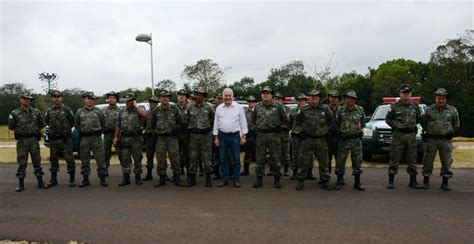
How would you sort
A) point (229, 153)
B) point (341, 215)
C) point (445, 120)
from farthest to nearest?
point (229, 153) < point (445, 120) < point (341, 215)

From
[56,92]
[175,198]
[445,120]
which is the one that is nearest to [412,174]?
[445,120]

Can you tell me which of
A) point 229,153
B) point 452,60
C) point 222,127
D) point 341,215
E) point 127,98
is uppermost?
point 452,60

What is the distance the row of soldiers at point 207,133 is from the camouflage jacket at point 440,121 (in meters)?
0.02

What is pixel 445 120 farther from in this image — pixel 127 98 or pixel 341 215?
pixel 127 98

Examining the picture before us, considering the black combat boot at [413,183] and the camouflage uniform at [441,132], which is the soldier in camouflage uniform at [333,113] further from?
the camouflage uniform at [441,132]

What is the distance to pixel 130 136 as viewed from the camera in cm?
804

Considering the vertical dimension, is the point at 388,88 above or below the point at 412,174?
above

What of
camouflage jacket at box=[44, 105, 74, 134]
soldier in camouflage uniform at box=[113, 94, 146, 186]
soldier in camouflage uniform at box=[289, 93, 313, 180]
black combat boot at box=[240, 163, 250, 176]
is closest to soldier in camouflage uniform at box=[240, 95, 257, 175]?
black combat boot at box=[240, 163, 250, 176]

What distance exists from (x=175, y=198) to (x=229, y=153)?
159cm

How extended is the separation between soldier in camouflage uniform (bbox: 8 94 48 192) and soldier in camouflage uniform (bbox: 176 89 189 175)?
2.80 metres

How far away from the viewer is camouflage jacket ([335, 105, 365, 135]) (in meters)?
7.47

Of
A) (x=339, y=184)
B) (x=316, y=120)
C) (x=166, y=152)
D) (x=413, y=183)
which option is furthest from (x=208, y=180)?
(x=413, y=183)

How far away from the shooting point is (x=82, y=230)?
5.11m

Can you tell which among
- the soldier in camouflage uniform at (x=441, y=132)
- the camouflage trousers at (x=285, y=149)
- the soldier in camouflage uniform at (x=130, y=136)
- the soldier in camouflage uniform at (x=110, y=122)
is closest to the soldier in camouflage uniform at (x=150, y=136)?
the soldier in camouflage uniform at (x=130, y=136)
